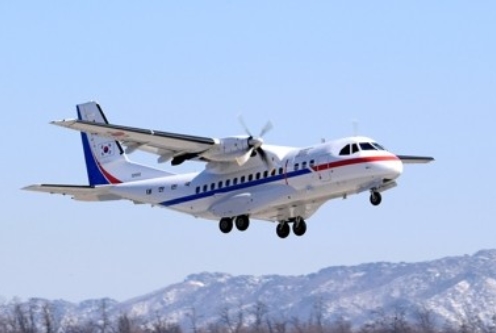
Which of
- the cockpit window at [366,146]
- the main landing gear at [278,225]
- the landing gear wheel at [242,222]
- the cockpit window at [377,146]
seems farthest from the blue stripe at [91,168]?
the cockpit window at [377,146]

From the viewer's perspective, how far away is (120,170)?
47438 millimetres

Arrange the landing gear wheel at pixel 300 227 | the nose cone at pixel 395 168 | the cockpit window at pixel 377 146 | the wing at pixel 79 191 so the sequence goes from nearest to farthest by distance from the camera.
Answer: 1. the nose cone at pixel 395 168
2. the cockpit window at pixel 377 146
3. the wing at pixel 79 191
4. the landing gear wheel at pixel 300 227

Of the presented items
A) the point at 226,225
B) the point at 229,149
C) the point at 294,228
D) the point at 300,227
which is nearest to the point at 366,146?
the point at 300,227

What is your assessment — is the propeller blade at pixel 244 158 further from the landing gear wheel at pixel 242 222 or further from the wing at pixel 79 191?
the wing at pixel 79 191

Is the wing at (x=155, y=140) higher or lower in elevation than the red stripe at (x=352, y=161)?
higher

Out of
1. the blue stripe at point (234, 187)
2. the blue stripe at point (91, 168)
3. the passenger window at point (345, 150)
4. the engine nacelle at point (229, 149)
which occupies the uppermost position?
the blue stripe at point (91, 168)

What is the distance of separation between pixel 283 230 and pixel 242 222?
1.65 meters

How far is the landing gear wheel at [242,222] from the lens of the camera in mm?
42781

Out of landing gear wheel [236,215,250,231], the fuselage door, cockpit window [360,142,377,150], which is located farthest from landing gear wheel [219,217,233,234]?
cockpit window [360,142,377,150]

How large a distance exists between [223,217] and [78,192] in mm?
5186

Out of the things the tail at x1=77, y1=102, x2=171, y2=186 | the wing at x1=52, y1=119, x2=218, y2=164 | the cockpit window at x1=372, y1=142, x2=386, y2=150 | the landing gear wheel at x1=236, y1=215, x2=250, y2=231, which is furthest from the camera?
the tail at x1=77, y1=102, x2=171, y2=186

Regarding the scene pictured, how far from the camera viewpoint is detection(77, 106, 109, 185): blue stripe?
47725 mm

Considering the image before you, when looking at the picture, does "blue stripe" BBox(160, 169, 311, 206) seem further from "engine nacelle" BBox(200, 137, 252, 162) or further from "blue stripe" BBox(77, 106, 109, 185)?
"blue stripe" BBox(77, 106, 109, 185)

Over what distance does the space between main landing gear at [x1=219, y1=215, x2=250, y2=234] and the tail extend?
3951 mm
